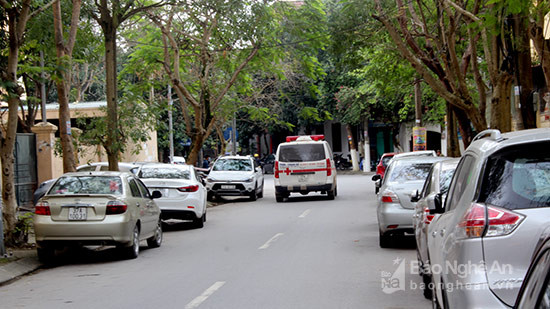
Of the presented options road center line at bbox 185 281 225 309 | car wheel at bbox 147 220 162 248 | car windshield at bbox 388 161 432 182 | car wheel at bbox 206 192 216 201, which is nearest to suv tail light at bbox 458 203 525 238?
road center line at bbox 185 281 225 309

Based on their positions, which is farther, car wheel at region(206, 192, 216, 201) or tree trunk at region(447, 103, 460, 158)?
car wheel at region(206, 192, 216, 201)

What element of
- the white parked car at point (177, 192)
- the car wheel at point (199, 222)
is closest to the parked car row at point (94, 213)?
the white parked car at point (177, 192)

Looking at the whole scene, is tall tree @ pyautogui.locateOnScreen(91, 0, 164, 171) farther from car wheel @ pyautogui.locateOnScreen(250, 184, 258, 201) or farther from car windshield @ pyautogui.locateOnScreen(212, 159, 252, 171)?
car wheel @ pyautogui.locateOnScreen(250, 184, 258, 201)

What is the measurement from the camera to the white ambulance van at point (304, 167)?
25750 mm

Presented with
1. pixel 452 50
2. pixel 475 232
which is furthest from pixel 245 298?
pixel 452 50

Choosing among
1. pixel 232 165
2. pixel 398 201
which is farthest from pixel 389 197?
pixel 232 165

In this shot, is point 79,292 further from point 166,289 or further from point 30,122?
point 30,122

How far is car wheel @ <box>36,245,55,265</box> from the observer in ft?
38.9

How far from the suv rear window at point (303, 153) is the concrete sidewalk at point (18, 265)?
14009 millimetres

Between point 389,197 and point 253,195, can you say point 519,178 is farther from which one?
point 253,195

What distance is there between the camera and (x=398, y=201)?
11953 mm

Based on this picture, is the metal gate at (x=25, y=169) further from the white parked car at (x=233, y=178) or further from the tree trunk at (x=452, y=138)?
the tree trunk at (x=452, y=138)

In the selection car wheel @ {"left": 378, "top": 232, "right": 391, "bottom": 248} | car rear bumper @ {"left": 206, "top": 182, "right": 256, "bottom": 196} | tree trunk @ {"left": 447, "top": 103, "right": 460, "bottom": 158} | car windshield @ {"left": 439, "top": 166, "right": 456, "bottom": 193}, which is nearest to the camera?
car windshield @ {"left": 439, "top": 166, "right": 456, "bottom": 193}

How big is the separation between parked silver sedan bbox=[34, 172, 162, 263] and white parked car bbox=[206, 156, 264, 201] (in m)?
14.9
